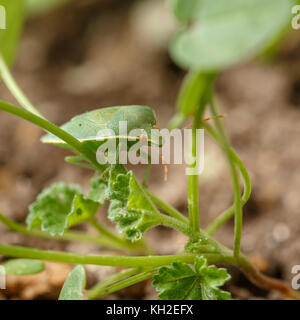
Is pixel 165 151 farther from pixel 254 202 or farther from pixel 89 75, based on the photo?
pixel 89 75

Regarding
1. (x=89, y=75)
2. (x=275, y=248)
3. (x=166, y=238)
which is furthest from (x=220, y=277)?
(x=89, y=75)

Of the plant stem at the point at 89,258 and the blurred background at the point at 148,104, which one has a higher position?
the blurred background at the point at 148,104

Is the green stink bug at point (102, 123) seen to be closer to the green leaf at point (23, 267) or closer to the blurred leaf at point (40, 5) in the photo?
the green leaf at point (23, 267)

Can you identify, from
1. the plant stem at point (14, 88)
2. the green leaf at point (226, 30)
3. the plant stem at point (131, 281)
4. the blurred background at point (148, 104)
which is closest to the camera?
the green leaf at point (226, 30)

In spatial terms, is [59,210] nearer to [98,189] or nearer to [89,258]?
[98,189]

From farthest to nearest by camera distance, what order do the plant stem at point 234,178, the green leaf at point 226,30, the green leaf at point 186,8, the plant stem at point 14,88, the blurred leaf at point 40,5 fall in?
the blurred leaf at point 40,5
the plant stem at point 14,88
the plant stem at point 234,178
the green leaf at point 186,8
the green leaf at point 226,30

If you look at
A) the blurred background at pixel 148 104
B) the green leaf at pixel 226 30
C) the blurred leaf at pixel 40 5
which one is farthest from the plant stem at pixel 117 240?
the blurred leaf at pixel 40 5
